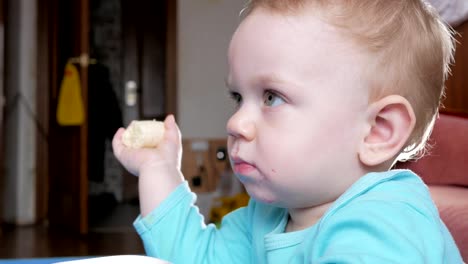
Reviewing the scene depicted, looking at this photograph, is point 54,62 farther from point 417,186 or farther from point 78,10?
point 417,186

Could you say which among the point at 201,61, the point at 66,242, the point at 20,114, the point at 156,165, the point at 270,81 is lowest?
the point at 66,242

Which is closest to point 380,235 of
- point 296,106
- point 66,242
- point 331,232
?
point 331,232

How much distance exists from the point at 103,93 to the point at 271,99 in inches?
235

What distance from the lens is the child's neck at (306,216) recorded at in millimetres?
674

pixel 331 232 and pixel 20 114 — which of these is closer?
pixel 331 232

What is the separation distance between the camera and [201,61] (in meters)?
4.93

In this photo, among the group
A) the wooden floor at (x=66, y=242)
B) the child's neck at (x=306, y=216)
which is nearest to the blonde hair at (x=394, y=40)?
the child's neck at (x=306, y=216)

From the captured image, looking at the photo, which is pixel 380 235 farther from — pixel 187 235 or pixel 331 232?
pixel 187 235

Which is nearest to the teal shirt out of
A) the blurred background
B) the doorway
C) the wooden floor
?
the wooden floor

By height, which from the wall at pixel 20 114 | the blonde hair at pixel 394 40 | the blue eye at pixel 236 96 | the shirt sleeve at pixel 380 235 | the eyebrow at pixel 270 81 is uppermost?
the blonde hair at pixel 394 40

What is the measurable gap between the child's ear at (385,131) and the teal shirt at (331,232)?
1.0 inches

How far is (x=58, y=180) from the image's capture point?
522 centimetres

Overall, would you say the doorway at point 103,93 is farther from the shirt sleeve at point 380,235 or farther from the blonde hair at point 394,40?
the shirt sleeve at point 380,235

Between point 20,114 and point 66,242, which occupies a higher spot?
point 20,114
